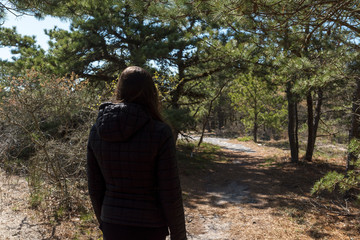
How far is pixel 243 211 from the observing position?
20.0ft

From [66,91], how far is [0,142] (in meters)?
1.55

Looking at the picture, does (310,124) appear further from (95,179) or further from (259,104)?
(259,104)

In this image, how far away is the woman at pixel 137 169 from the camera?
1559 millimetres

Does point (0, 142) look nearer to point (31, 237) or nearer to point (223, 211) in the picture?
point (31, 237)

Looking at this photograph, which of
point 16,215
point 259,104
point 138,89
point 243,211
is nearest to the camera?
point 138,89

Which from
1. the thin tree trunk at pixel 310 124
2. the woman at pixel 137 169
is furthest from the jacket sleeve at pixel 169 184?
the thin tree trunk at pixel 310 124

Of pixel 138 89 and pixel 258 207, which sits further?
pixel 258 207

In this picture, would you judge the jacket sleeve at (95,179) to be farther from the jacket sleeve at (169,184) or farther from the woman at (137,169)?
the jacket sleeve at (169,184)

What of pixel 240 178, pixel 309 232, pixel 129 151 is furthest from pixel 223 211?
pixel 129 151

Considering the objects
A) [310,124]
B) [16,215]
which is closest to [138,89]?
[16,215]

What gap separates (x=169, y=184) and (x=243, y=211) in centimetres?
502

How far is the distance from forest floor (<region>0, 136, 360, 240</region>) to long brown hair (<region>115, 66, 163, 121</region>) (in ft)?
10.7

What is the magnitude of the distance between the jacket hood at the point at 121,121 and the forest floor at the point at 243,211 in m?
3.18

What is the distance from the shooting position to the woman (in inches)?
61.4
